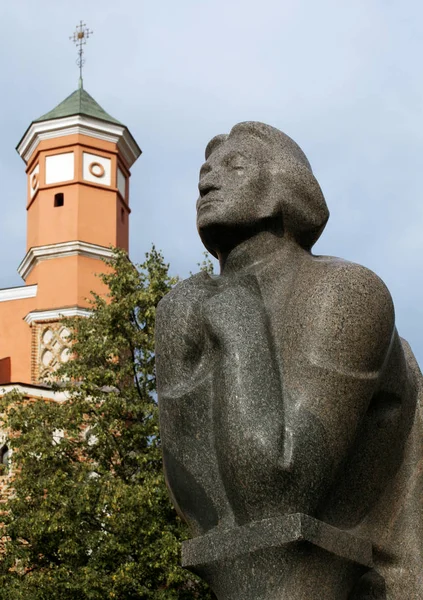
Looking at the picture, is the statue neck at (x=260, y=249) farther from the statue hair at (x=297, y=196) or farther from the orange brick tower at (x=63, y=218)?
the orange brick tower at (x=63, y=218)

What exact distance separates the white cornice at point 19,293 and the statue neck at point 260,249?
30392mm

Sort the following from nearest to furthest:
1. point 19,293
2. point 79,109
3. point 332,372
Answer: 1. point 332,372
2. point 19,293
3. point 79,109

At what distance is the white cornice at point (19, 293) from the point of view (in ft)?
117

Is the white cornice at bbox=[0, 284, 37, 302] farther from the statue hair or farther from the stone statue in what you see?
the stone statue

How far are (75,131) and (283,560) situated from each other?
3222cm

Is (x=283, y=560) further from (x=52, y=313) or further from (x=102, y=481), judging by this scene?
(x=52, y=313)

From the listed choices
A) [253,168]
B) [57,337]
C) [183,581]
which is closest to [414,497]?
[253,168]

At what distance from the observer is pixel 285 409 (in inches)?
199

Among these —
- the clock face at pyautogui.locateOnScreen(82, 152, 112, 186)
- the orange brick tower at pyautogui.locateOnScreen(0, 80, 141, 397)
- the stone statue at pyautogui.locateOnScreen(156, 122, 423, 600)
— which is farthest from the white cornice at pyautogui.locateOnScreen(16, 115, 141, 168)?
the stone statue at pyautogui.locateOnScreen(156, 122, 423, 600)

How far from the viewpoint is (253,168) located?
225 inches

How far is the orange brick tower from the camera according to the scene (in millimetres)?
34906

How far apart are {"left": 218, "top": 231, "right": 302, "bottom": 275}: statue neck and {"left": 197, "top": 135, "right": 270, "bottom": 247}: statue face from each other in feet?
0.33

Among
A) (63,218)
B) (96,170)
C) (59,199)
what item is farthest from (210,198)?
(96,170)

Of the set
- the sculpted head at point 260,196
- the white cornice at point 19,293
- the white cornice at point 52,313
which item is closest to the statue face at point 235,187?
the sculpted head at point 260,196
